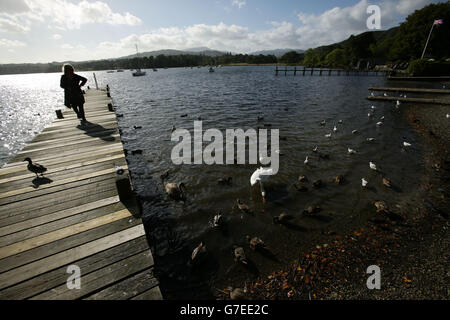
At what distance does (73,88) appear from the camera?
35.4 feet

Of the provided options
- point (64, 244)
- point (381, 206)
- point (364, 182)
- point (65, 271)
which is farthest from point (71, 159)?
point (364, 182)

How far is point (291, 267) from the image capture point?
5.46m

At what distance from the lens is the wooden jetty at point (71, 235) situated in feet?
11.6

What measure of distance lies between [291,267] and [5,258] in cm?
667

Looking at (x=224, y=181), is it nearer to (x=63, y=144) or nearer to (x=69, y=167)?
(x=69, y=167)

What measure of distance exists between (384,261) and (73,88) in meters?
15.8

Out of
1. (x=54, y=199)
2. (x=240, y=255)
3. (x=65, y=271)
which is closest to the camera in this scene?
(x=65, y=271)

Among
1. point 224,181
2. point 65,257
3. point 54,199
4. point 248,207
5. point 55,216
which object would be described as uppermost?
point 54,199

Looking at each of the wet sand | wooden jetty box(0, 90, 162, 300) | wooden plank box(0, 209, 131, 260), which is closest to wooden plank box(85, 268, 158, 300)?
wooden jetty box(0, 90, 162, 300)

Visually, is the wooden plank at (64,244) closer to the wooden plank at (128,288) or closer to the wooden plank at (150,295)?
the wooden plank at (128,288)

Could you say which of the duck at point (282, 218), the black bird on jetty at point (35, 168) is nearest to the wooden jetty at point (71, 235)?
the black bird on jetty at point (35, 168)
